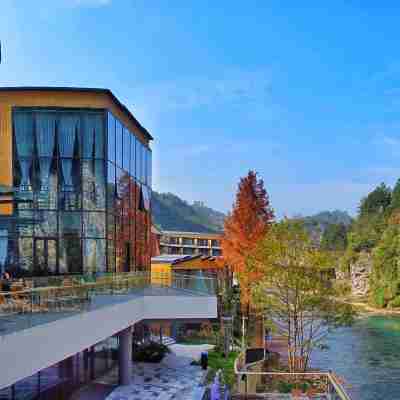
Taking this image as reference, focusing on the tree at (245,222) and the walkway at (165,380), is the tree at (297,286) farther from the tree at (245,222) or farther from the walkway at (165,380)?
the tree at (245,222)

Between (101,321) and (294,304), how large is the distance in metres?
13.0

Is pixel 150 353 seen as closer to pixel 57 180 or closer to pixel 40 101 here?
pixel 57 180

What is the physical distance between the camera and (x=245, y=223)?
36.5m

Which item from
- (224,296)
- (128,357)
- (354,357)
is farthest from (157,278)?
(354,357)

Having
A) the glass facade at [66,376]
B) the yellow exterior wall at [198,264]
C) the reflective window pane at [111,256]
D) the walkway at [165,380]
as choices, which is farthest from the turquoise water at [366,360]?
the reflective window pane at [111,256]

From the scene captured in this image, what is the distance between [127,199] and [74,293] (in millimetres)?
13376

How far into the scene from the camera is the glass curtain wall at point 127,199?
77.4ft

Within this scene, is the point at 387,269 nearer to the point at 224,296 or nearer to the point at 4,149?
the point at 224,296

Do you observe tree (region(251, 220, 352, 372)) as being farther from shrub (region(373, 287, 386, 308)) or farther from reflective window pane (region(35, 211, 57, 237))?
shrub (region(373, 287, 386, 308))

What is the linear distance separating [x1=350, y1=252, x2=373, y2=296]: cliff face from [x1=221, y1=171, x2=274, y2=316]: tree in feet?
179

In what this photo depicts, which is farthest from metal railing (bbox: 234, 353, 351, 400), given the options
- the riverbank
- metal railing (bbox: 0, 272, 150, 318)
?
the riverbank

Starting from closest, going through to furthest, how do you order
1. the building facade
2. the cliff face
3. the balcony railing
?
1. the balcony railing
2. the building facade
3. the cliff face

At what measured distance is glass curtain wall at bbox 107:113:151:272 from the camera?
23.6 meters

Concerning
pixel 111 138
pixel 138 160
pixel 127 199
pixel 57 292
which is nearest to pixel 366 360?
pixel 127 199
